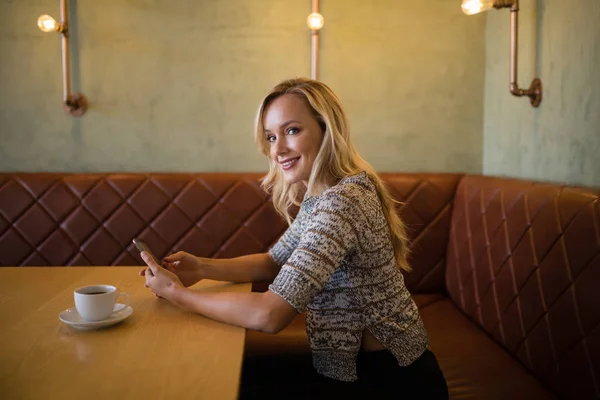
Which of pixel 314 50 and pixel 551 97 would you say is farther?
pixel 314 50

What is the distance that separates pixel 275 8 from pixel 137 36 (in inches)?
27.7

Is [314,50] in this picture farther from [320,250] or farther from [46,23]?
[320,250]

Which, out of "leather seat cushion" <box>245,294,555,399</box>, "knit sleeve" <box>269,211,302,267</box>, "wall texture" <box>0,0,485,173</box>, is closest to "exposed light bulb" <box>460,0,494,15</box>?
"wall texture" <box>0,0,485,173</box>

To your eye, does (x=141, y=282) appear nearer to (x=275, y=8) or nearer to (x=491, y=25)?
(x=275, y=8)

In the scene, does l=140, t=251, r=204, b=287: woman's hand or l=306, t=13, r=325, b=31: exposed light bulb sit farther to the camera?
l=306, t=13, r=325, b=31: exposed light bulb

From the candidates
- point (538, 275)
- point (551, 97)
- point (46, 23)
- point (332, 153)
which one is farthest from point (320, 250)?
point (46, 23)

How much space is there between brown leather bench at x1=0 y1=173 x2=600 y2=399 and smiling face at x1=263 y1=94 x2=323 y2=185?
0.50 m

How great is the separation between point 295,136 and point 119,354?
29.3 inches

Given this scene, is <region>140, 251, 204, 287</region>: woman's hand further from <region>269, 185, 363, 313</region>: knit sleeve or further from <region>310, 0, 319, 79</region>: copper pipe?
<region>310, 0, 319, 79</region>: copper pipe

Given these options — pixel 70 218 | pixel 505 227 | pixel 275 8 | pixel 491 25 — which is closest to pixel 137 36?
pixel 275 8

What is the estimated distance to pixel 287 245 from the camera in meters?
1.61

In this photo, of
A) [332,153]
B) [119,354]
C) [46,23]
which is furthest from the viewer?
[46,23]

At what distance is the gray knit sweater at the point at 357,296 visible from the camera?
1.20 m

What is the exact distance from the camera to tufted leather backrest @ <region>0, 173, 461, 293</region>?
7.65ft
